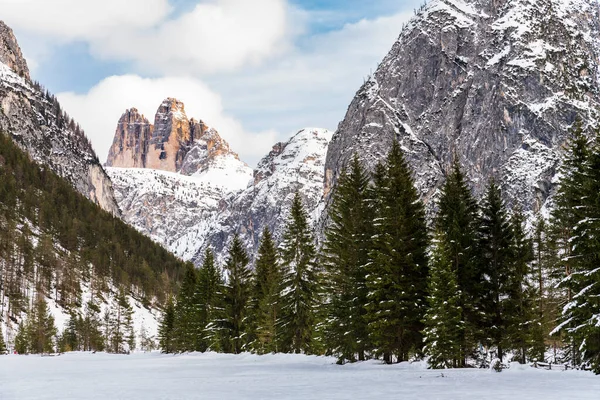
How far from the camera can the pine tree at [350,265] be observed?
117 ft

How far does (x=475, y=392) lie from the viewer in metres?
15.8

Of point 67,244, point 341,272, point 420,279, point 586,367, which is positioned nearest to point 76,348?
point 67,244

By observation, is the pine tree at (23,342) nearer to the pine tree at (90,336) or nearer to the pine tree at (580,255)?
the pine tree at (90,336)

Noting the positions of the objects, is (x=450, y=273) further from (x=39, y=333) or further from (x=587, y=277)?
(x=39, y=333)

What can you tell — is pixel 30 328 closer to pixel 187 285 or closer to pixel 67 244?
pixel 187 285

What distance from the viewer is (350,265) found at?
38594mm

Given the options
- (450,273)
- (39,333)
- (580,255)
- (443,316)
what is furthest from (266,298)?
(39,333)

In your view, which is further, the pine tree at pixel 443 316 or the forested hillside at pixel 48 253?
the forested hillside at pixel 48 253

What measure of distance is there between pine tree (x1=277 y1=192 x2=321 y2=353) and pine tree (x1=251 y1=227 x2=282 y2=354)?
4.36ft

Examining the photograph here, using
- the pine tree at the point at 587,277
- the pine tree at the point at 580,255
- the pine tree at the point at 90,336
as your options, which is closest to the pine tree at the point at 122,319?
the pine tree at the point at 90,336

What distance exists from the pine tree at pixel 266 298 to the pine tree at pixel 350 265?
937 cm

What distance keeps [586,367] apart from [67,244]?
174588mm

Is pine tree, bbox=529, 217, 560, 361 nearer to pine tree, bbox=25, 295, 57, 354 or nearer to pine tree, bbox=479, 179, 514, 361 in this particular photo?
pine tree, bbox=479, 179, 514, 361

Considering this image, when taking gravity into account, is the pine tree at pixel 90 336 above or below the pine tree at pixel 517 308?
below
